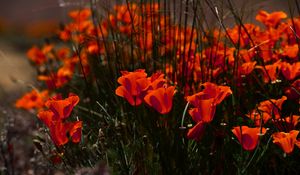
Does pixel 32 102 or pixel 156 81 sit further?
pixel 32 102

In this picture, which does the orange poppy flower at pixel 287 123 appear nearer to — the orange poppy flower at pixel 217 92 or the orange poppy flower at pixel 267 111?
the orange poppy flower at pixel 267 111

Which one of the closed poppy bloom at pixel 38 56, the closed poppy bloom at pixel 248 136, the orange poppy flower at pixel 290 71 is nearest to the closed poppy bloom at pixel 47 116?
the closed poppy bloom at pixel 248 136

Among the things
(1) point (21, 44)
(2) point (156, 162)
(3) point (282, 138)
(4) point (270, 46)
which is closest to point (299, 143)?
(3) point (282, 138)

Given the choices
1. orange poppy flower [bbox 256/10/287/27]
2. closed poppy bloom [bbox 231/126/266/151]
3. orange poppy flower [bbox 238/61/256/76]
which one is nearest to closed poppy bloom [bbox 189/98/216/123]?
closed poppy bloom [bbox 231/126/266/151]

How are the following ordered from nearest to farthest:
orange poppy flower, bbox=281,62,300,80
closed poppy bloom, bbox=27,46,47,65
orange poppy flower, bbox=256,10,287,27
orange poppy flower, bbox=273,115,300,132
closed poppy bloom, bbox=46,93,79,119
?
closed poppy bloom, bbox=46,93,79,119, orange poppy flower, bbox=273,115,300,132, orange poppy flower, bbox=281,62,300,80, orange poppy flower, bbox=256,10,287,27, closed poppy bloom, bbox=27,46,47,65

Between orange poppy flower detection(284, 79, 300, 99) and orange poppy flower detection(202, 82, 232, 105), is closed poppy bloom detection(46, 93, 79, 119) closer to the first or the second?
orange poppy flower detection(202, 82, 232, 105)

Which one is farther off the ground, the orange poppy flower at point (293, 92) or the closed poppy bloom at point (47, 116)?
the closed poppy bloom at point (47, 116)

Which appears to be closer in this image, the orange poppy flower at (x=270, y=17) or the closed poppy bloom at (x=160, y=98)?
the closed poppy bloom at (x=160, y=98)

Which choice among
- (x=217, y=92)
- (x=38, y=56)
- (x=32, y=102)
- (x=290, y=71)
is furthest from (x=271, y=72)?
(x=38, y=56)

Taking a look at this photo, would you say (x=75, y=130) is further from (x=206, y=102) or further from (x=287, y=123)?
(x=287, y=123)
